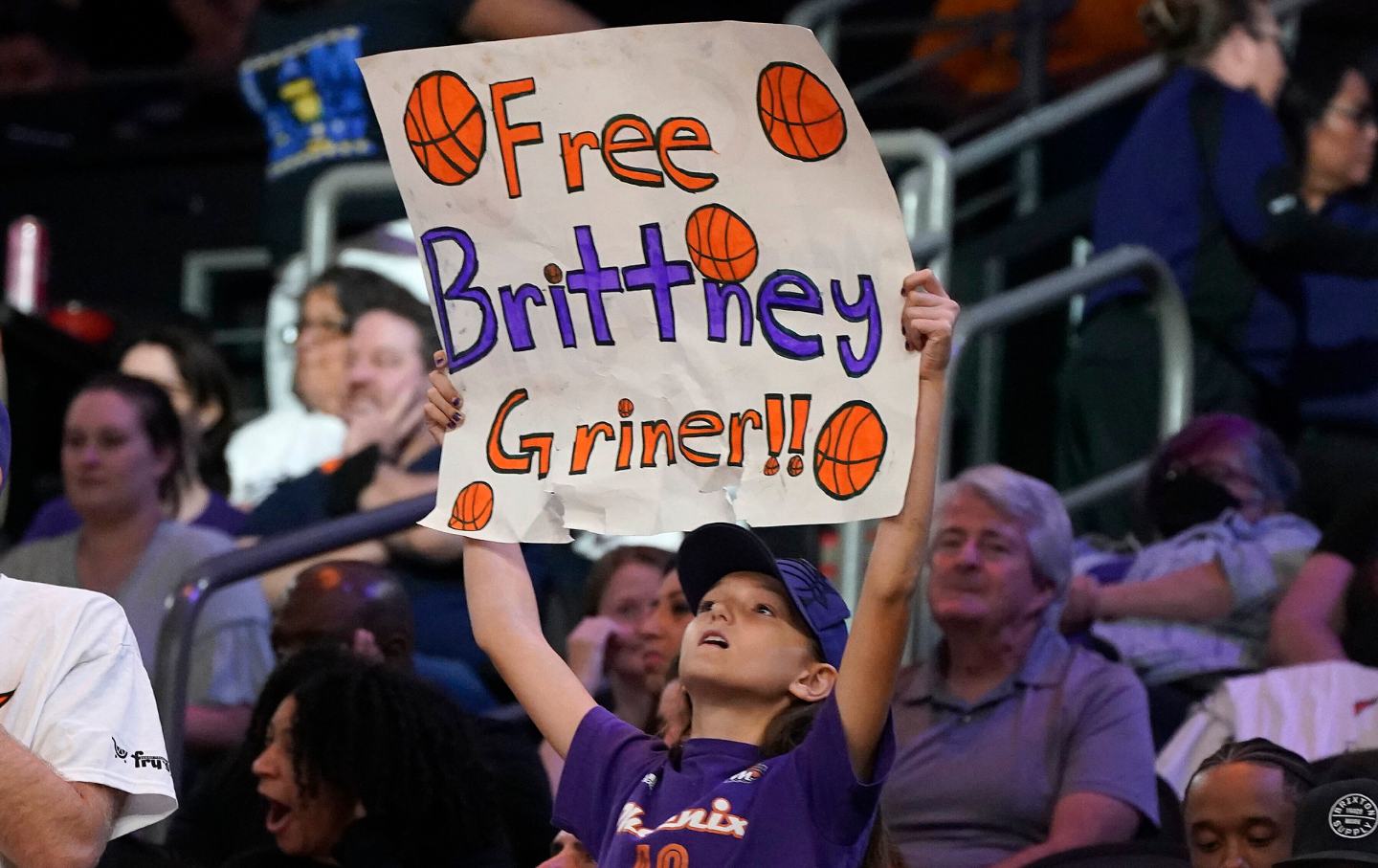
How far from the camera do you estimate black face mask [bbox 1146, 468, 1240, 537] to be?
5.33 meters

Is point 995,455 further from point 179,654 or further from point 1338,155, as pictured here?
point 179,654

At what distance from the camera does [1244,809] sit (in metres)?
3.66

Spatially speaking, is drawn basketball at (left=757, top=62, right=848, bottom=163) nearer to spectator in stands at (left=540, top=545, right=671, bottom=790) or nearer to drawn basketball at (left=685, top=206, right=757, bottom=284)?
drawn basketball at (left=685, top=206, right=757, bottom=284)

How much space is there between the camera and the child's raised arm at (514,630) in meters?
3.38

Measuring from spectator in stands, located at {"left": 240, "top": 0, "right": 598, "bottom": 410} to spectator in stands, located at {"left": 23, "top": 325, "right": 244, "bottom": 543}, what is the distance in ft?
1.11

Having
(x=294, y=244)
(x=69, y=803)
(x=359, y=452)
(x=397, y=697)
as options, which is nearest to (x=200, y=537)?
(x=359, y=452)

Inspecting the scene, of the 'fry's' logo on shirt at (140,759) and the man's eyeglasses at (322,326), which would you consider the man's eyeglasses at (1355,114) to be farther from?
the 'fry's' logo on shirt at (140,759)

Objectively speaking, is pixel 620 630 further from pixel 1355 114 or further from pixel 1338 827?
pixel 1355 114

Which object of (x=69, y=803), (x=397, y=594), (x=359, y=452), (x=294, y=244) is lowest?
(x=69, y=803)

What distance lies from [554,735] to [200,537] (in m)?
2.17

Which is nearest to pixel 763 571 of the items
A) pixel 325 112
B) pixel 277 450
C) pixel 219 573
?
pixel 219 573

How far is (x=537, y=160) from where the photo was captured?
3391 mm

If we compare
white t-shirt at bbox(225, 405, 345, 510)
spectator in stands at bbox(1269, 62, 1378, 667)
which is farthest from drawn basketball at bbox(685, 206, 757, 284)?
white t-shirt at bbox(225, 405, 345, 510)

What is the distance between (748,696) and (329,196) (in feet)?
12.6
